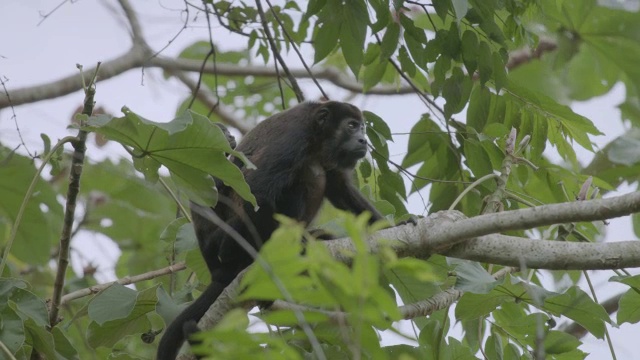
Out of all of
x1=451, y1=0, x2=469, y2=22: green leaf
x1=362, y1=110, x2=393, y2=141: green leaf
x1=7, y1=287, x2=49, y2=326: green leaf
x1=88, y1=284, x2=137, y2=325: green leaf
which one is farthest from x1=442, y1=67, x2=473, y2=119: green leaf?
x1=7, y1=287, x2=49, y2=326: green leaf

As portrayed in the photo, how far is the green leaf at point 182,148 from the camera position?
9.45ft

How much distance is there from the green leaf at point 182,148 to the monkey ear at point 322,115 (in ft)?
5.79

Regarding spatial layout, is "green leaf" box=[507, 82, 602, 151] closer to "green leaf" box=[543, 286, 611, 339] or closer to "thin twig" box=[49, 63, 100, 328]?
"green leaf" box=[543, 286, 611, 339]

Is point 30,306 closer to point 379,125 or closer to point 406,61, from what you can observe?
point 379,125

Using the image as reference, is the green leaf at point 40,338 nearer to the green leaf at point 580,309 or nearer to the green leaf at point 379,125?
the green leaf at point 379,125

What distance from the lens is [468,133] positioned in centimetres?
412

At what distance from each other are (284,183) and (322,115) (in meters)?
0.75

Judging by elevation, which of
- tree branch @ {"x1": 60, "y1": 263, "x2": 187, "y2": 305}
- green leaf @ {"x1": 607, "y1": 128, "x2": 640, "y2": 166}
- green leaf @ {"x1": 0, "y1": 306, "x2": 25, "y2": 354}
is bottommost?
green leaf @ {"x1": 0, "y1": 306, "x2": 25, "y2": 354}

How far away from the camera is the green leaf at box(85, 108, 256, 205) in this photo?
2879mm

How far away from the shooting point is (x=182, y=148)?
305 cm

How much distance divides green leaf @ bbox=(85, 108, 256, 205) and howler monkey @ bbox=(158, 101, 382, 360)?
60 cm

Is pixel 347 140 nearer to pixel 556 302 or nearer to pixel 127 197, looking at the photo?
pixel 556 302

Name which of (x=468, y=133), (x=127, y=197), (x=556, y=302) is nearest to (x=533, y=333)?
(x=556, y=302)

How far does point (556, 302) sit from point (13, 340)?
6.52 ft
